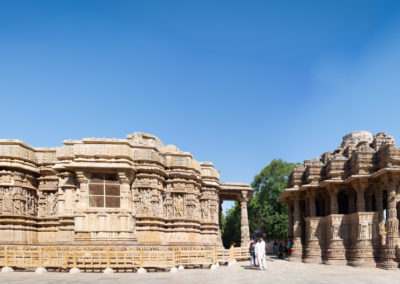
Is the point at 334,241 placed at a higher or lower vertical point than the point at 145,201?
lower

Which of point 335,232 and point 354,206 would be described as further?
point 354,206

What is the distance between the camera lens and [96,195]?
1784cm

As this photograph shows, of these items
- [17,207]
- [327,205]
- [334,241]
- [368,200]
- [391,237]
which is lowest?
[334,241]

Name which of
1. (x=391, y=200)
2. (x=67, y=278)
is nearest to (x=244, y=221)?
(x=391, y=200)

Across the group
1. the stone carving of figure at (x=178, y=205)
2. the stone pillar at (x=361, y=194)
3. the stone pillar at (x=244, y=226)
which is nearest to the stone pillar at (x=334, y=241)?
the stone pillar at (x=361, y=194)

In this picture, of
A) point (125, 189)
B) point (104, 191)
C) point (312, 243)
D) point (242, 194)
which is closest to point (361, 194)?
point (312, 243)

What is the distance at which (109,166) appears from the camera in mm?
17828

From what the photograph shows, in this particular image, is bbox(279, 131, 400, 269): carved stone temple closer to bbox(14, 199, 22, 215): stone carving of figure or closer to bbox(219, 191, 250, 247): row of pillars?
bbox(219, 191, 250, 247): row of pillars

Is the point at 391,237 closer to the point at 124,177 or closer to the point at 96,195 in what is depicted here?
the point at 124,177

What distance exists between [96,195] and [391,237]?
15315mm

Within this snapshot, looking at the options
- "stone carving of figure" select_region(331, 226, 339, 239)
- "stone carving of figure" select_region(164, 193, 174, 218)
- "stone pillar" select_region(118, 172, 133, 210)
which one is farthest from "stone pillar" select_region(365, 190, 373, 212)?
"stone pillar" select_region(118, 172, 133, 210)

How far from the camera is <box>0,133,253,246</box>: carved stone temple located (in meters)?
17.5

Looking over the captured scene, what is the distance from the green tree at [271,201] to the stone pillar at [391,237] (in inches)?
868

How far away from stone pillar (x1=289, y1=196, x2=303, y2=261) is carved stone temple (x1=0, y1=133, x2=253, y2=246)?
852cm
